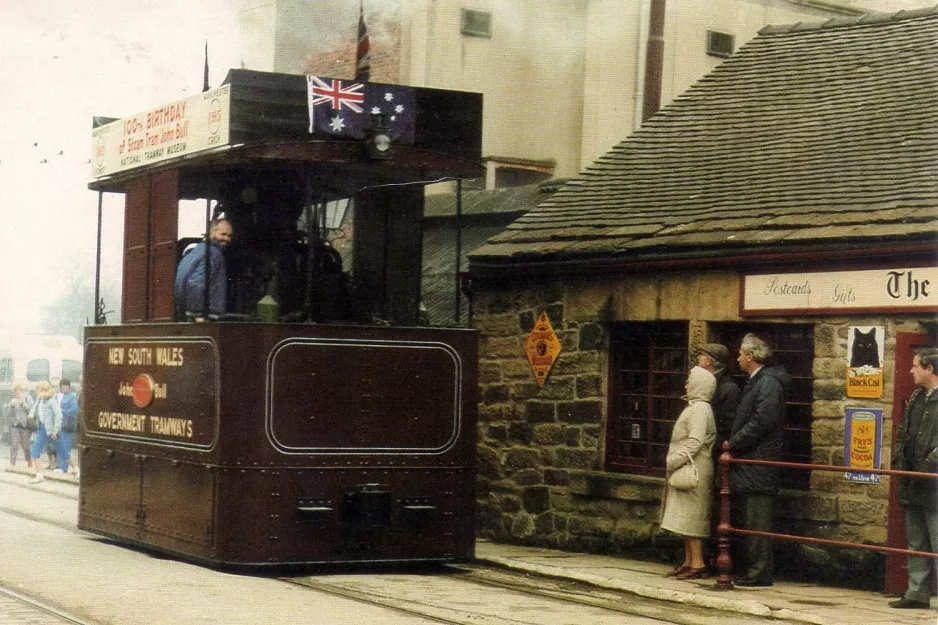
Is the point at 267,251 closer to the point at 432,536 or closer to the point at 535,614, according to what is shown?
the point at 432,536

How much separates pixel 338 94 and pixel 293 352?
1.90 m

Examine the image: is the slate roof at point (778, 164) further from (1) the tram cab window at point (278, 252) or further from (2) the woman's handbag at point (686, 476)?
(1) the tram cab window at point (278, 252)

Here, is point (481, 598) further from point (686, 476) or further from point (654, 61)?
point (654, 61)

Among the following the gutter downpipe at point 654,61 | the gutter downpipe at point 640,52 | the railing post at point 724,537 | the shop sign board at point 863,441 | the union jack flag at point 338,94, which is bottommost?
the railing post at point 724,537

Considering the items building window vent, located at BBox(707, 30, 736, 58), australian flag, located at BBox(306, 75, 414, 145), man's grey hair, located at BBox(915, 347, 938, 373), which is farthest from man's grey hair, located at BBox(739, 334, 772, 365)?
building window vent, located at BBox(707, 30, 736, 58)

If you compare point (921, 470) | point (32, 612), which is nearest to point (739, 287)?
point (921, 470)

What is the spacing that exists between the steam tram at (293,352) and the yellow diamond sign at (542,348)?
6.94 feet

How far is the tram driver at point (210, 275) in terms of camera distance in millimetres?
11648

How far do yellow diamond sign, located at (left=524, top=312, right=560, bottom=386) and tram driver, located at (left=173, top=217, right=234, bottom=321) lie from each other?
332cm

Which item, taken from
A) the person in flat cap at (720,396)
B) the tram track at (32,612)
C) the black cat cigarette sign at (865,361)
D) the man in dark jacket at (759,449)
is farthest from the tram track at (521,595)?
the black cat cigarette sign at (865,361)

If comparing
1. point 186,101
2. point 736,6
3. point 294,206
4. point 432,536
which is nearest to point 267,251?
point 294,206

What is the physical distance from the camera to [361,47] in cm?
1656

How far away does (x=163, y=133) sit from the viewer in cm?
1230

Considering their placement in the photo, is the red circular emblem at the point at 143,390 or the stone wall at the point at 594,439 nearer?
the stone wall at the point at 594,439
